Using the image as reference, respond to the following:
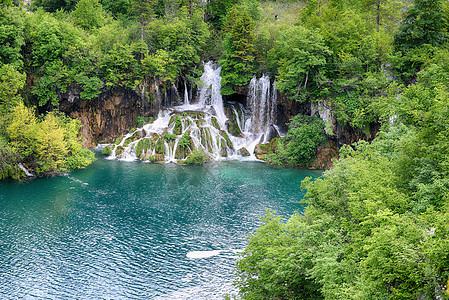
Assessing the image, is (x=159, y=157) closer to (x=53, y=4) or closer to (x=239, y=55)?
(x=239, y=55)

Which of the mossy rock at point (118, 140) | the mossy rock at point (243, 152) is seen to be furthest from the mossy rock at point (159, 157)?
the mossy rock at point (243, 152)

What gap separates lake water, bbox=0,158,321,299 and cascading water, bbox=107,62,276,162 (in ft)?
15.8

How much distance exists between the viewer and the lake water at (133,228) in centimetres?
1903

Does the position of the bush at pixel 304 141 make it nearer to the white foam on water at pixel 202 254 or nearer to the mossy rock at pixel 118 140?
the mossy rock at pixel 118 140

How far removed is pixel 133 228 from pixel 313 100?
26838 millimetres

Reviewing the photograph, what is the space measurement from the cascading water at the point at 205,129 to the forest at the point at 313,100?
8.93ft

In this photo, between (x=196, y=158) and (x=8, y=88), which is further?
(x=196, y=158)

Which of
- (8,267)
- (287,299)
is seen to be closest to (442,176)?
(287,299)

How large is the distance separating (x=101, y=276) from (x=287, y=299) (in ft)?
35.1

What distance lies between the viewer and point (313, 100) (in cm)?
4269

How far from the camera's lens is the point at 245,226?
26.4 metres

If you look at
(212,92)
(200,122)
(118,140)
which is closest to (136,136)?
(118,140)

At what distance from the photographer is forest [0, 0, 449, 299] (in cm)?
1194

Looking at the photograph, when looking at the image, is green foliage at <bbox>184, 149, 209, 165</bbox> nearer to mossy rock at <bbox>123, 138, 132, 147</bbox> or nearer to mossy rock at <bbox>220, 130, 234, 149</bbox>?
mossy rock at <bbox>220, 130, 234, 149</bbox>
